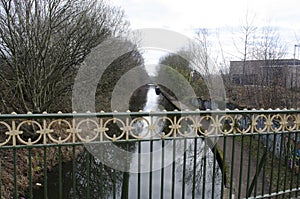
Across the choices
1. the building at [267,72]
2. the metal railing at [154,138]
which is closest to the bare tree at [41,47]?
the metal railing at [154,138]

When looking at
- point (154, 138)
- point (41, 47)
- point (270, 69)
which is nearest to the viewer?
point (154, 138)

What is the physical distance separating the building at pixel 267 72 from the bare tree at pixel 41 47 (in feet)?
13.9

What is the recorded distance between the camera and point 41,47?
6180mm

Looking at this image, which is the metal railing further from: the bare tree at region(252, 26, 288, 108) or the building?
the building

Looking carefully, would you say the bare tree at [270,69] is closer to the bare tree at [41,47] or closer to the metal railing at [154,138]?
the metal railing at [154,138]

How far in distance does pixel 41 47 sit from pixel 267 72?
5.57 m

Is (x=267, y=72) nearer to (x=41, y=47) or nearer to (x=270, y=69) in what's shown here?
(x=270, y=69)

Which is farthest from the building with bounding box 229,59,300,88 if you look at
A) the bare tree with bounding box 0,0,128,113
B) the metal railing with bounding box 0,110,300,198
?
the bare tree with bounding box 0,0,128,113

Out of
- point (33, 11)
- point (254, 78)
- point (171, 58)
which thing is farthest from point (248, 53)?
point (33, 11)

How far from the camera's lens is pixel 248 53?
7.46 meters

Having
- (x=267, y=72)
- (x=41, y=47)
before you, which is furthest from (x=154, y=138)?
(x=267, y=72)

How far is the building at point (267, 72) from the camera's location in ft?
21.3

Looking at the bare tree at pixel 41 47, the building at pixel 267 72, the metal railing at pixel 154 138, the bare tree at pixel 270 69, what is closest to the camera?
the metal railing at pixel 154 138

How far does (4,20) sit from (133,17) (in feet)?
17.5
